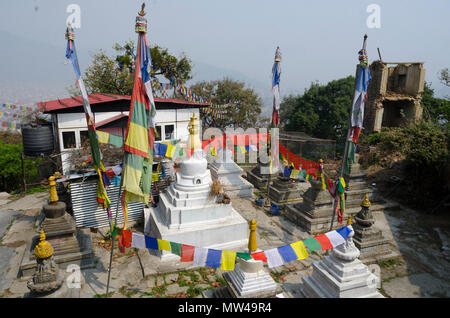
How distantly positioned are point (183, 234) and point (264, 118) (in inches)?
1140

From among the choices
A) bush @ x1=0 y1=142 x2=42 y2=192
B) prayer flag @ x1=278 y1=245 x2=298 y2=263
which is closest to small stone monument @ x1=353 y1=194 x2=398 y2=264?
prayer flag @ x1=278 y1=245 x2=298 y2=263

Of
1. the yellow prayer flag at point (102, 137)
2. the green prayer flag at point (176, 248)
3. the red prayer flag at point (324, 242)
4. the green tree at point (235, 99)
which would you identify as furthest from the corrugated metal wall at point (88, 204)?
the green tree at point (235, 99)

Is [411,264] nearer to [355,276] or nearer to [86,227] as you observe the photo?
[355,276]

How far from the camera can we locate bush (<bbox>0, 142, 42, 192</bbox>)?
677 inches

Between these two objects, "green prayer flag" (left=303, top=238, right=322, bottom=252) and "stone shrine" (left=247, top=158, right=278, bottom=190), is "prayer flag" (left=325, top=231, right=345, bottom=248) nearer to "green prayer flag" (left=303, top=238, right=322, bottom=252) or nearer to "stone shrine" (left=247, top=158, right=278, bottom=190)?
"green prayer flag" (left=303, top=238, right=322, bottom=252)

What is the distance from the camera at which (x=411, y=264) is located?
8.91 meters

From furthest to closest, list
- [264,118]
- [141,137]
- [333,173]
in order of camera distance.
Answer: [264,118] < [333,173] < [141,137]

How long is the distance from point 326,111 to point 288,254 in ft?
102

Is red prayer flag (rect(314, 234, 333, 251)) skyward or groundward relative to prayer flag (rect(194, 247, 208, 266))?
skyward

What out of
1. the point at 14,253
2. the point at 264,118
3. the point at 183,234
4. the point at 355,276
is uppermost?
the point at 264,118

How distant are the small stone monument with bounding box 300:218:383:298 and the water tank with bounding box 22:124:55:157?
12989 mm

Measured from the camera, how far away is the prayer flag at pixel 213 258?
584 cm

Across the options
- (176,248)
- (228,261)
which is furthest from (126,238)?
(228,261)

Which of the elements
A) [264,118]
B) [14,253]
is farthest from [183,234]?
[264,118]
